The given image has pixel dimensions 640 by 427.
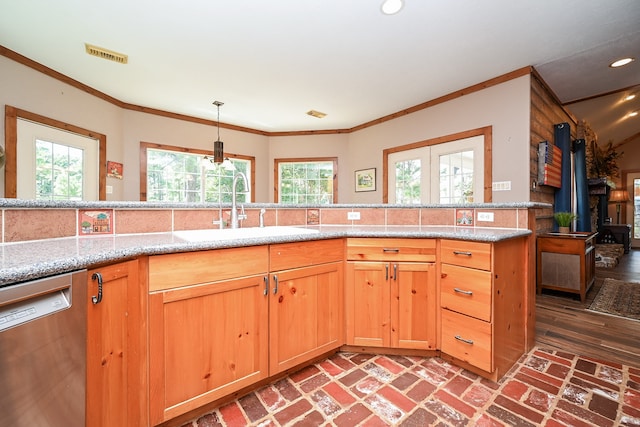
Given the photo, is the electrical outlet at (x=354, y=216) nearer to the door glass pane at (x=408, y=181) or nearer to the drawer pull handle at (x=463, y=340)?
the drawer pull handle at (x=463, y=340)

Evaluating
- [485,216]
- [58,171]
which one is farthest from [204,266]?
[58,171]

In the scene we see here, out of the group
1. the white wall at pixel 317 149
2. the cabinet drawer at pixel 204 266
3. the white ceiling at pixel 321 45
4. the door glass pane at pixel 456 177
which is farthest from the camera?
the white wall at pixel 317 149

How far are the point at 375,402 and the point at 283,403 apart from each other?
18.7 inches

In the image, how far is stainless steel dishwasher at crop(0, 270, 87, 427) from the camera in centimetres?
68

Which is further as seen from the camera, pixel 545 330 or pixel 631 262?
pixel 631 262

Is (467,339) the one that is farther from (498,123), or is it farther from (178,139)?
(178,139)

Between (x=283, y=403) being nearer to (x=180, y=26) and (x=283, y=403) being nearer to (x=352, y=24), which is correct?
(x=352, y=24)

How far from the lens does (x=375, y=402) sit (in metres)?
1.40

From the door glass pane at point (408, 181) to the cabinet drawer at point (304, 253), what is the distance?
8.80 feet

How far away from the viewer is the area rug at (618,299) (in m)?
2.58

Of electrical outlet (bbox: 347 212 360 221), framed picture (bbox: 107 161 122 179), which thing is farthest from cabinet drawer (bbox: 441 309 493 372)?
framed picture (bbox: 107 161 122 179)

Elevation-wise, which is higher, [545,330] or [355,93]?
[355,93]

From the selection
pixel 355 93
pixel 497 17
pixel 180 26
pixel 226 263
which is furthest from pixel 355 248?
pixel 355 93

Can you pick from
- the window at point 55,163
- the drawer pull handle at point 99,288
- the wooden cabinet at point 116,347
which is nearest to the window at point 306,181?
the window at point 55,163
